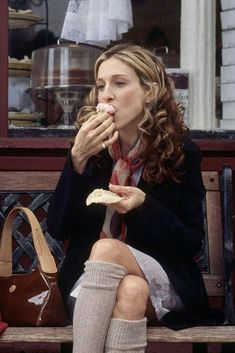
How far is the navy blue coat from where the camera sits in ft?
13.2

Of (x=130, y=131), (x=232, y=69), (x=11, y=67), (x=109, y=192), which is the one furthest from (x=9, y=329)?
(x=232, y=69)

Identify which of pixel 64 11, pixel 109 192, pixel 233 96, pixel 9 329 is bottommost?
pixel 9 329

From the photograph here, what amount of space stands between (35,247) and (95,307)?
23.1 inches

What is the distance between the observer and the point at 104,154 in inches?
168

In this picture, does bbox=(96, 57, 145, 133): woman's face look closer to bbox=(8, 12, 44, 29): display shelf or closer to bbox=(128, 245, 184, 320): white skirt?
bbox=(128, 245, 184, 320): white skirt

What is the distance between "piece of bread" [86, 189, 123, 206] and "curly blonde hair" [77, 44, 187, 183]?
0.88ft

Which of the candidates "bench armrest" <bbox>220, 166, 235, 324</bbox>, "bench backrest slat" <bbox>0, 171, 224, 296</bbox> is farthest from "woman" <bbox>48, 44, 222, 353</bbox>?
"bench backrest slat" <bbox>0, 171, 224, 296</bbox>

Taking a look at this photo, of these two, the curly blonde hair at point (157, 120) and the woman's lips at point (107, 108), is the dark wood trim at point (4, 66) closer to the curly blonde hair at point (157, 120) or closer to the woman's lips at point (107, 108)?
the curly blonde hair at point (157, 120)

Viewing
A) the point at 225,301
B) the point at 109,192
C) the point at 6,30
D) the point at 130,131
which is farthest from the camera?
the point at 6,30

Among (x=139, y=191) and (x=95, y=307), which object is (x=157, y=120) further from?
(x=95, y=307)

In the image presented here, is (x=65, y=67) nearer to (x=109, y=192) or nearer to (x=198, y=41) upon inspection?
(x=198, y=41)

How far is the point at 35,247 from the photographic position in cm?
423

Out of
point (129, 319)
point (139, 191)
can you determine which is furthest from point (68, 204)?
point (129, 319)

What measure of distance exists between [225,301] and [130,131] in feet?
2.88
